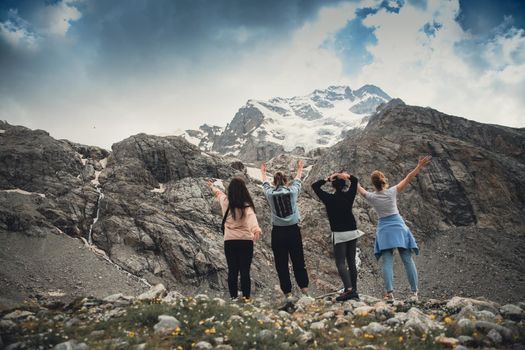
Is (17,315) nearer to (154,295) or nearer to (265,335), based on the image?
(154,295)

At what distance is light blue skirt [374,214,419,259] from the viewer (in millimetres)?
9648

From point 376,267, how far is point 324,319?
38.3m

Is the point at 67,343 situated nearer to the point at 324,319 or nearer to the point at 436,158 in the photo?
the point at 324,319

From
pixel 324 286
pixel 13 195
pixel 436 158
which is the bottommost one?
pixel 324 286

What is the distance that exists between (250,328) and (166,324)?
1641 millimetres

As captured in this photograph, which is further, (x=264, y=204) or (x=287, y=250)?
(x=264, y=204)

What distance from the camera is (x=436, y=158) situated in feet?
184

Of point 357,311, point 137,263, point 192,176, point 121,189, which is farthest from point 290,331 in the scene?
point 192,176

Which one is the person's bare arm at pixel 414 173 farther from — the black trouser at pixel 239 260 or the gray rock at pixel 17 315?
the gray rock at pixel 17 315

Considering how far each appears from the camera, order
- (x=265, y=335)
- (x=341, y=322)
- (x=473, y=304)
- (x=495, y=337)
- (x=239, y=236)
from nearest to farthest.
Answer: (x=495, y=337)
(x=265, y=335)
(x=341, y=322)
(x=473, y=304)
(x=239, y=236)

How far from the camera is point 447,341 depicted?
5.63 meters

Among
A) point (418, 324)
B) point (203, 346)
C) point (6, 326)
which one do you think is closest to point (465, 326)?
point (418, 324)

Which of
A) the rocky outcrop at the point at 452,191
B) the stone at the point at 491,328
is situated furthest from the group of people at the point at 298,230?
the rocky outcrop at the point at 452,191

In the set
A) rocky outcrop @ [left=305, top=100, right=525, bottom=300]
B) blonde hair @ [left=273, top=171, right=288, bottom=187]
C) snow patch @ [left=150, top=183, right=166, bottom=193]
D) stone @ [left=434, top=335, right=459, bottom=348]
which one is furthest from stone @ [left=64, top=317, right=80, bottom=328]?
snow patch @ [left=150, top=183, right=166, bottom=193]
